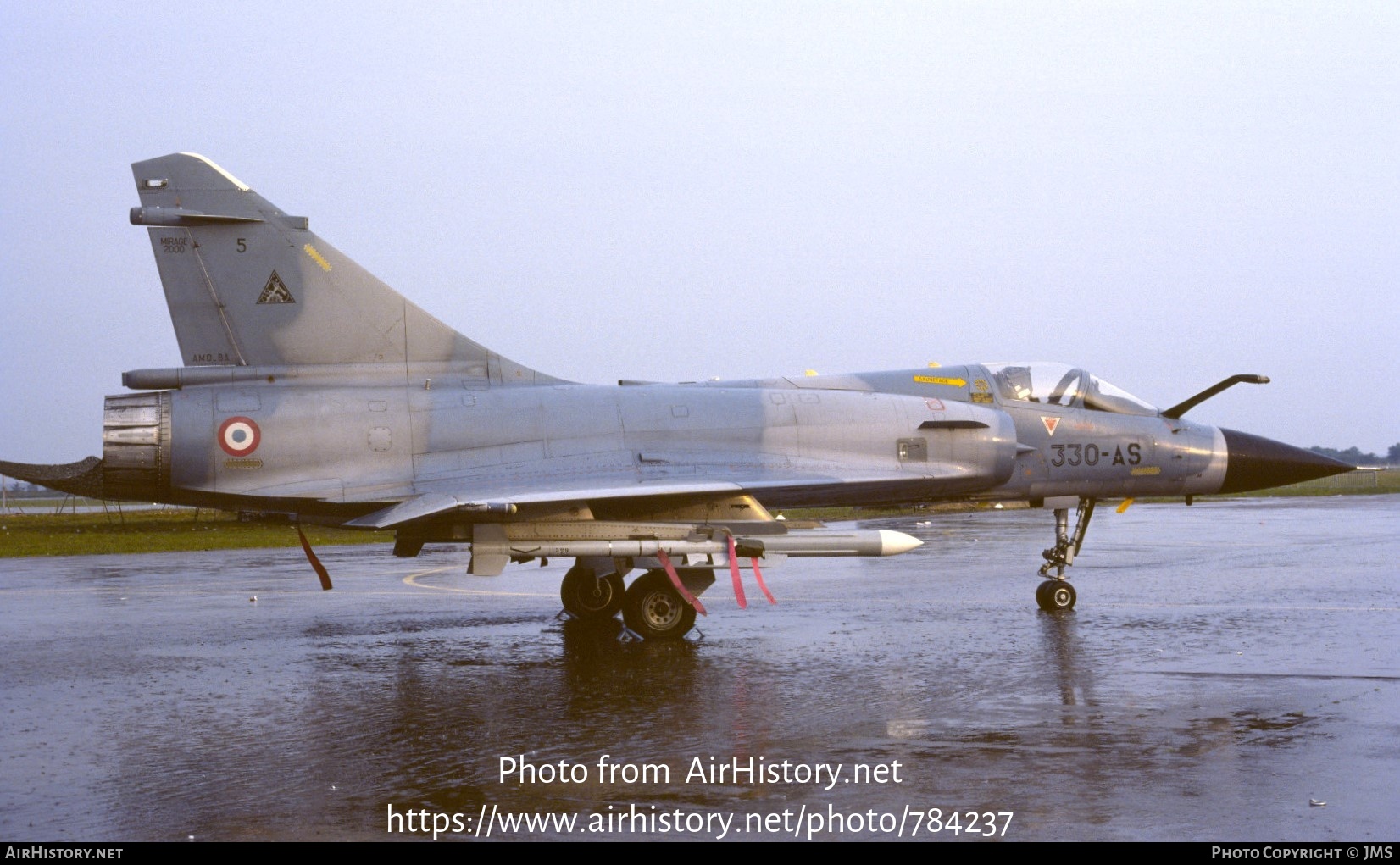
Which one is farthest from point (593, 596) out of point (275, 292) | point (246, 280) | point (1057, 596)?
point (1057, 596)

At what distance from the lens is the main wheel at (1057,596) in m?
15.0

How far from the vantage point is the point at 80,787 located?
7008 millimetres

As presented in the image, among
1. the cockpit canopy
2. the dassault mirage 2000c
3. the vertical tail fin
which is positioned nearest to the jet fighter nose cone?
the cockpit canopy

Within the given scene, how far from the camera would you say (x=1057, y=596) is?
1503cm

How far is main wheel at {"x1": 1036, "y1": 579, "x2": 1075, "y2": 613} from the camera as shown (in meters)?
15.0

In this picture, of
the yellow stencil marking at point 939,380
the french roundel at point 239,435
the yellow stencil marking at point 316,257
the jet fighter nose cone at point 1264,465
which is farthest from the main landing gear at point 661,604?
the jet fighter nose cone at point 1264,465

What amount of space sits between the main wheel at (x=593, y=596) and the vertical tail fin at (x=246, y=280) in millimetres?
3218

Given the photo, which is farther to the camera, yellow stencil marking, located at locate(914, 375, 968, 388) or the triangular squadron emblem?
yellow stencil marking, located at locate(914, 375, 968, 388)

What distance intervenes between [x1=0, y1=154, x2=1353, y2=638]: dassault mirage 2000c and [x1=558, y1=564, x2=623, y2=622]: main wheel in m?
0.02

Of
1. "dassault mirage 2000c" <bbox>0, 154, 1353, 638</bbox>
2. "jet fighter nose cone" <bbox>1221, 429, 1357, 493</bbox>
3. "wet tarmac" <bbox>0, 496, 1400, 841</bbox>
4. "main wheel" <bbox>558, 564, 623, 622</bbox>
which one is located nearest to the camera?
"wet tarmac" <bbox>0, 496, 1400, 841</bbox>

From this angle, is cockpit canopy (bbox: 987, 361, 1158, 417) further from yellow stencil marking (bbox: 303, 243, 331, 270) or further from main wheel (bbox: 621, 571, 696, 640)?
yellow stencil marking (bbox: 303, 243, 331, 270)

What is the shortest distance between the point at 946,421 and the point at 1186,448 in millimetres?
3719

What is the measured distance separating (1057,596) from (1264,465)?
3404mm

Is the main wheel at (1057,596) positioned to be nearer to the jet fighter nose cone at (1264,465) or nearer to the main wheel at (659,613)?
the jet fighter nose cone at (1264,465)
